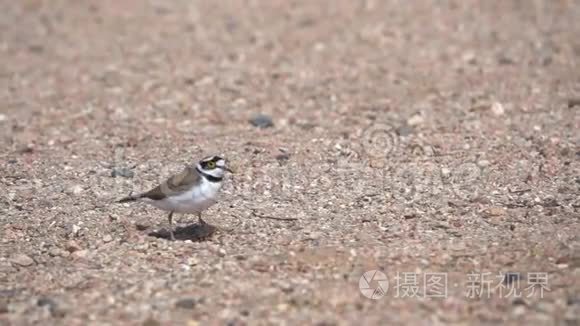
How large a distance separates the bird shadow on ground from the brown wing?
0.42 meters

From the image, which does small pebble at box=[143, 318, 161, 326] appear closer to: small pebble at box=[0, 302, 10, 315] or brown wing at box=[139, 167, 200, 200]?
small pebble at box=[0, 302, 10, 315]

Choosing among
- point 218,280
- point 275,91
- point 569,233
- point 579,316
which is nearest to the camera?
point 579,316

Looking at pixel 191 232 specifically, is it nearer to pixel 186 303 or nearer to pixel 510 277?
pixel 186 303

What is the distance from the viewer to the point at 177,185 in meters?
7.17

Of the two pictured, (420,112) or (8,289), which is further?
(420,112)

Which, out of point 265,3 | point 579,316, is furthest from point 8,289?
point 265,3

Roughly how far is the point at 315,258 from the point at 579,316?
1.93 meters

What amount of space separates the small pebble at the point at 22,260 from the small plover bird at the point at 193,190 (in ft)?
2.91

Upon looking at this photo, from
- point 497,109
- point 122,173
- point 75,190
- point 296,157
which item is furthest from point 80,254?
point 497,109

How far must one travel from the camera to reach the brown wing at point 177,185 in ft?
23.4

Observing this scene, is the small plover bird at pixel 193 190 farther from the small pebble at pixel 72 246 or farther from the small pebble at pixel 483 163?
the small pebble at pixel 483 163

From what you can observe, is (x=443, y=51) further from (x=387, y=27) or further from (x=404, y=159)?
(x=404, y=159)

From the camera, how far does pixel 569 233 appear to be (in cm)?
720

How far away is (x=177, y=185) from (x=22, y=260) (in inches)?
50.5
